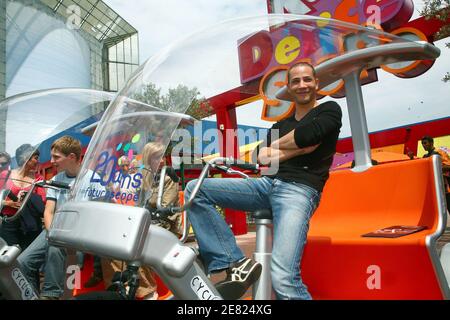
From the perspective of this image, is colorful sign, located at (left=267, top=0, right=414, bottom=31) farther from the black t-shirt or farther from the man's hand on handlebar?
the man's hand on handlebar

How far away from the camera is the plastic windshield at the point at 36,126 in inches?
108

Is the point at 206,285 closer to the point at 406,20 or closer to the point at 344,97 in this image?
the point at 344,97

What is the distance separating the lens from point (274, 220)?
1.84m

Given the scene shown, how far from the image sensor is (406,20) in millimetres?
6281

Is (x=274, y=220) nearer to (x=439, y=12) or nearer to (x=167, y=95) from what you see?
(x=167, y=95)

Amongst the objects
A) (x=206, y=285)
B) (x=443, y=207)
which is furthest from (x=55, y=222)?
(x=443, y=207)

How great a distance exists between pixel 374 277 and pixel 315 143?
0.69 metres

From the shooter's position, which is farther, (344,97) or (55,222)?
(344,97)

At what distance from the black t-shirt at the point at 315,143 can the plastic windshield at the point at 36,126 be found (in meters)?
1.49

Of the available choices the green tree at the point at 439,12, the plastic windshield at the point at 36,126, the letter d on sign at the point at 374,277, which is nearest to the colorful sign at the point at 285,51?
the letter d on sign at the point at 374,277

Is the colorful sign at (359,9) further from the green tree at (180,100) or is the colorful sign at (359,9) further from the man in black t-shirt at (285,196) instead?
the green tree at (180,100)

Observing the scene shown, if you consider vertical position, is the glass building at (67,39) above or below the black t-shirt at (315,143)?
above

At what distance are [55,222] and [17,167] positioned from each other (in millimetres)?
1480

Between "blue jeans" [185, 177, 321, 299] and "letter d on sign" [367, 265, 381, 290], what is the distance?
34 centimetres
